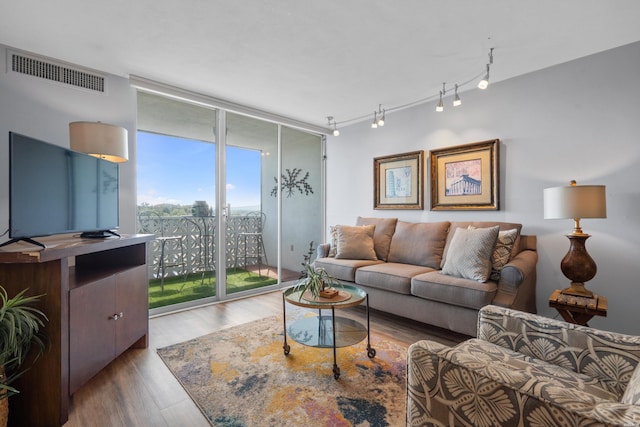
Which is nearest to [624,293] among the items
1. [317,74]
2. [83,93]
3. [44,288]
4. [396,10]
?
[396,10]

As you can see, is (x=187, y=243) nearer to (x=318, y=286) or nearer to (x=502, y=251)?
(x=318, y=286)

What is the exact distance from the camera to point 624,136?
243 centimetres

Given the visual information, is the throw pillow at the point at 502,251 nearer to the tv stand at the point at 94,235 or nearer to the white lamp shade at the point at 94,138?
the tv stand at the point at 94,235

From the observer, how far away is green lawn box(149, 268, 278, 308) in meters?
3.34

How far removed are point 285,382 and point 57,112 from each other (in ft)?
9.26

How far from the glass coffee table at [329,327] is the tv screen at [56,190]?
151 centimetres

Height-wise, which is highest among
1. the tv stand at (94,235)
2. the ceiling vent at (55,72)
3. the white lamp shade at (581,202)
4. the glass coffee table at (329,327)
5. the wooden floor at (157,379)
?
the ceiling vent at (55,72)

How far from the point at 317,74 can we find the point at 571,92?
2.26m

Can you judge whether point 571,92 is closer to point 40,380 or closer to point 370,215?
point 370,215

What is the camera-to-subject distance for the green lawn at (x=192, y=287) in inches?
132

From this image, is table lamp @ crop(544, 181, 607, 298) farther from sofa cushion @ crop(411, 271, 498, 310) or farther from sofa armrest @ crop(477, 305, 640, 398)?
sofa armrest @ crop(477, 305, 640, 398)

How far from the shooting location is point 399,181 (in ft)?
12.8

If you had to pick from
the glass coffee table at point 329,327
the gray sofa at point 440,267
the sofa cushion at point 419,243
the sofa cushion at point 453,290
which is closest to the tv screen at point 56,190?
the glass coffee table at point 329,327

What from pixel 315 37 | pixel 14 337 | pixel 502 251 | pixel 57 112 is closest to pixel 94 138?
pixel 57 112
